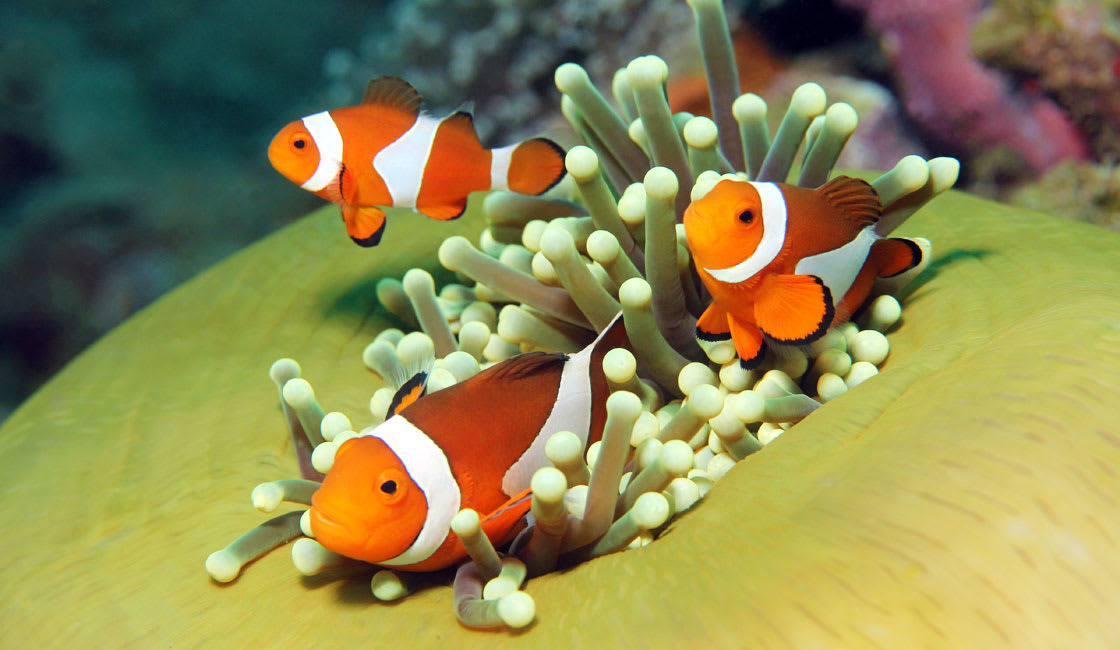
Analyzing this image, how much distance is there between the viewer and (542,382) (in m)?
0.79

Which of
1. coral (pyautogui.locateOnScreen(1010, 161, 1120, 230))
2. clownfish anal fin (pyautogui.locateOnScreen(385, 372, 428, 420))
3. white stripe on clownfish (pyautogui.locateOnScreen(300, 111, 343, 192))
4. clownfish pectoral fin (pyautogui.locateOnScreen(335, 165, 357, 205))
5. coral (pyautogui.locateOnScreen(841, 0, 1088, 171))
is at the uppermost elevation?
white stripe on clownfish (pyautogui.locateOnScreen(300, 111, 343, 192))

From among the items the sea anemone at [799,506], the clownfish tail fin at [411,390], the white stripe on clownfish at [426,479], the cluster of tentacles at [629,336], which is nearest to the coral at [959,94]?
the sea anemone at [799,506]

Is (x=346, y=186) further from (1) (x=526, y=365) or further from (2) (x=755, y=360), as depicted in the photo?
(2) (x=755, y=360)

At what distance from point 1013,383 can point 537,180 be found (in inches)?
25.4

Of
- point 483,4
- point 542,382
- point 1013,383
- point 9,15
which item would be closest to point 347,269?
point 542,382

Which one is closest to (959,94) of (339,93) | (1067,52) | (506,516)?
(1067,52)

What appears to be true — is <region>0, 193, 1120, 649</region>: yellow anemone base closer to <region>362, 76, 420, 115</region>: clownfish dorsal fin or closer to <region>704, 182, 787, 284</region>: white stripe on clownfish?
<region>704, 182, 787, 284</region>: white stripe on clownfish

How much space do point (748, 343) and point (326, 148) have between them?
1.94 feet

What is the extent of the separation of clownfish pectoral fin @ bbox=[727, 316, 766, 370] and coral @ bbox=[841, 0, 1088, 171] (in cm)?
128

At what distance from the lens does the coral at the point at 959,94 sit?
1.75m

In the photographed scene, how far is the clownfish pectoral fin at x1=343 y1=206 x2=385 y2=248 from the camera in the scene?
3.41 ft

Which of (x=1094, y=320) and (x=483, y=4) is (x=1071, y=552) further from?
(x=483, y=4)

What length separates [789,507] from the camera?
0.58 metres

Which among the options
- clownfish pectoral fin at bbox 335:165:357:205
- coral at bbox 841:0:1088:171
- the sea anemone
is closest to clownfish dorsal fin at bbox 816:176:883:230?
the sea anemone
